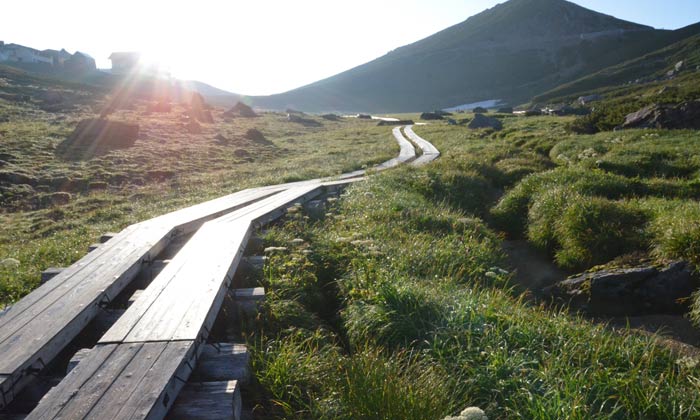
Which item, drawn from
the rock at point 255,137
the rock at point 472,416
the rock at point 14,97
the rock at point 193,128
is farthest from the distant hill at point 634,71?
the rock at point 472,416

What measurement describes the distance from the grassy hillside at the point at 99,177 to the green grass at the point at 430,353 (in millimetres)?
4286

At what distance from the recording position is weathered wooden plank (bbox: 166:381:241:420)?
3074 millimetres

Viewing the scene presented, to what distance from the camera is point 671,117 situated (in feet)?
64.1

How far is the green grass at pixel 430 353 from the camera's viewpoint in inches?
138

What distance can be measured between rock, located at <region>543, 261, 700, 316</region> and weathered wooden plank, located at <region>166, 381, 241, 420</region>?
5.70 meters

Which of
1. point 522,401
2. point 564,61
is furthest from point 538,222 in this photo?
point 564,61

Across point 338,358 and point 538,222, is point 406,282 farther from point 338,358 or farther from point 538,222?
point 538,222

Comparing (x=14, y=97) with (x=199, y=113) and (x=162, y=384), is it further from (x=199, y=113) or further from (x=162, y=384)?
(x=162, y=384)

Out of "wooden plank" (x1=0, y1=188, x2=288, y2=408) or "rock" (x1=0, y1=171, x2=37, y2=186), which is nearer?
"wooden plank" (x1=0, y1=188, x2=288, y2=408)

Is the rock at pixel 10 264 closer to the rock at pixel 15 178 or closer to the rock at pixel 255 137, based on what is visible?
the rock at pixel 15 178

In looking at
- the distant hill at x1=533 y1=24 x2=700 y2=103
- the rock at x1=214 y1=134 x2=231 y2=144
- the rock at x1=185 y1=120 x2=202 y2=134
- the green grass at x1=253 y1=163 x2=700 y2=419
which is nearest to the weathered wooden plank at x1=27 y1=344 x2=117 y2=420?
the green grass at x1=253 y1=163 x2=700 y2=419

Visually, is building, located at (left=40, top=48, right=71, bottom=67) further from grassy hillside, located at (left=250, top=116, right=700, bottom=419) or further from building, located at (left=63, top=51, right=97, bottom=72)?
grassy hillside, located at (left=250, top=116, right=700, bottom=419)

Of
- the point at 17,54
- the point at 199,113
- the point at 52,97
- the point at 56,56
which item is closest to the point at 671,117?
the point at 199,113

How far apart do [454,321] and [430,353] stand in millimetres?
506
